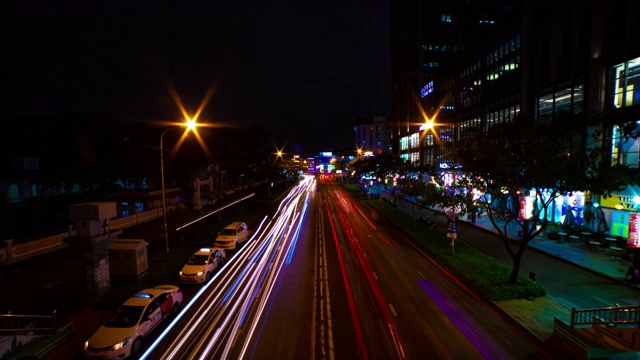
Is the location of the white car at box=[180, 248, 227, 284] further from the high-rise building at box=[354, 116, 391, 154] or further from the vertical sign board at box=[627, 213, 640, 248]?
the high-rise building at box=[354, 116, 391, 154]

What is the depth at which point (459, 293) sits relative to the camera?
50.5ft

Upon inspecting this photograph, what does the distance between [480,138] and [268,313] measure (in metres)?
12.4

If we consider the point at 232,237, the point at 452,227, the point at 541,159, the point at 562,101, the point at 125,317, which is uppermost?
the point at 562,101

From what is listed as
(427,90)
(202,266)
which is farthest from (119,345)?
(427,90)

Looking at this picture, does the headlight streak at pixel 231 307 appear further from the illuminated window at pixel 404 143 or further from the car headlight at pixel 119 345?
the illuminated window at pixel 404 143

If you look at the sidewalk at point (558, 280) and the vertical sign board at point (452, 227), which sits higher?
the vertical sign board at point (452, 227)

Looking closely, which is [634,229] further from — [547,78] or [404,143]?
[404,143]

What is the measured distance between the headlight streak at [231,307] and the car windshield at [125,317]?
1.14m

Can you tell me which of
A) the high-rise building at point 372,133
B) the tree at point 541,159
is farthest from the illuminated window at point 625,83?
the high-rise building at point 372,133

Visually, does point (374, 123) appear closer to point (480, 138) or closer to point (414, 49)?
point (414, 49)

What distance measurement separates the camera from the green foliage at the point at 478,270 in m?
14.5

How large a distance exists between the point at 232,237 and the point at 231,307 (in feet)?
34.8

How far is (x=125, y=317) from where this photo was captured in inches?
447

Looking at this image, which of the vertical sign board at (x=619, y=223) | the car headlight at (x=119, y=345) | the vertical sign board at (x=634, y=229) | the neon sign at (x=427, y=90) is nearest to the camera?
the car headlight at (x=119, y=345)
